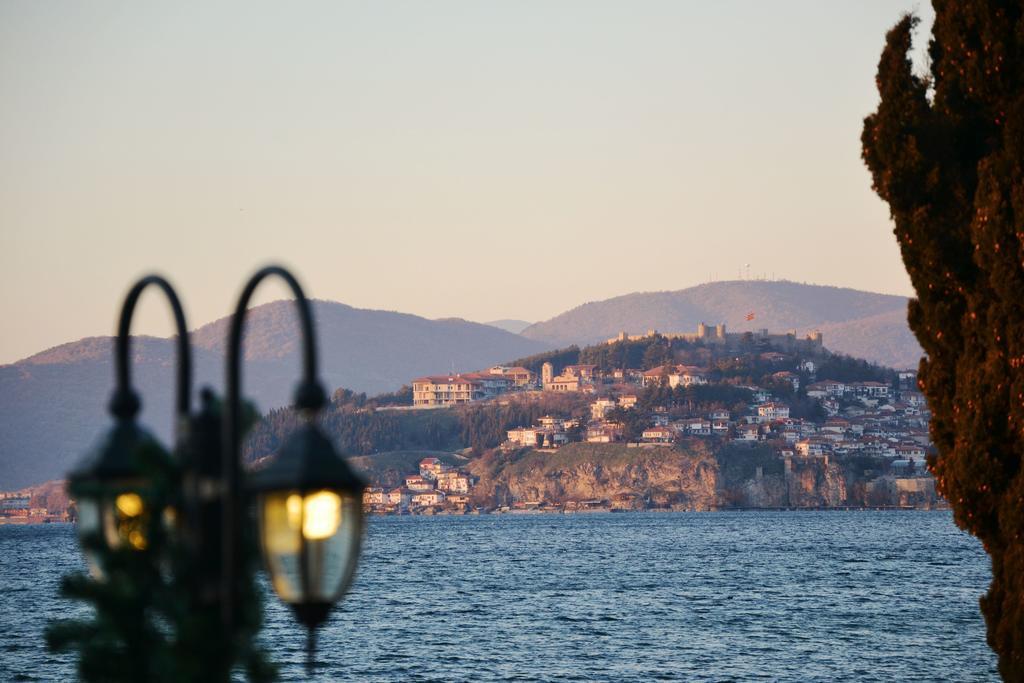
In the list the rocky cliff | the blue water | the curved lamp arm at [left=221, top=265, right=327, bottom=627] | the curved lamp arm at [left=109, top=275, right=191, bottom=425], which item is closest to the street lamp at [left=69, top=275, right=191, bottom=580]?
the curved lamp arm at [left=109, top=275, right=191, bottom=425]

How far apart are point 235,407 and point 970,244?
12.8 metres

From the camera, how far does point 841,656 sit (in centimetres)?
3981

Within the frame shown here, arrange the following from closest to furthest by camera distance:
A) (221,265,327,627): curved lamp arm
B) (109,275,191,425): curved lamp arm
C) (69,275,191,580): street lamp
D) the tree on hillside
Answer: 1. (221,265,327,627): curved lamp arm
2. (109,275,191,425): curved lamp arm
3. (69,275,191,580): street lamp
4. the tree on hillside

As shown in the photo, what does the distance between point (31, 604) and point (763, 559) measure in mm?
43562

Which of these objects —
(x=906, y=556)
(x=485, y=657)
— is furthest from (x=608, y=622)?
(x=906, y=556)

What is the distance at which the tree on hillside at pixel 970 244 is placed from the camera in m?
15.6

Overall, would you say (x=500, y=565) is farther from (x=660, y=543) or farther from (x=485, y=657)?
(x=485, y=657)

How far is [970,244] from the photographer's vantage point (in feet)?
53.6

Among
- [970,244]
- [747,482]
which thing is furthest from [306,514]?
[747,482]

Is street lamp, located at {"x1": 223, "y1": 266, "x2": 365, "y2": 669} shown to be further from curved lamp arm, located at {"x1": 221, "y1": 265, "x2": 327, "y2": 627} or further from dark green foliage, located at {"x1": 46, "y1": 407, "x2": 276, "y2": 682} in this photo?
dark green foliage, located at {"x1": 46, "y1": 407, "x2": 276, "y2": 682}

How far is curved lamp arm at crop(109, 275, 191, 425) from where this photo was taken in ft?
19.1

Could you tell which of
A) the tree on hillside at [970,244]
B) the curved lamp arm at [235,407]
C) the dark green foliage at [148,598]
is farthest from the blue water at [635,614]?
the curved lamp arm at [235,407]

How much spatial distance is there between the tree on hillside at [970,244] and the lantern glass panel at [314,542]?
39.0 feet

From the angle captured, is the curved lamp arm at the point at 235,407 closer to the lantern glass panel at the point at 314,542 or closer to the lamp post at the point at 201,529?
the lamp post at the point at 201,529
